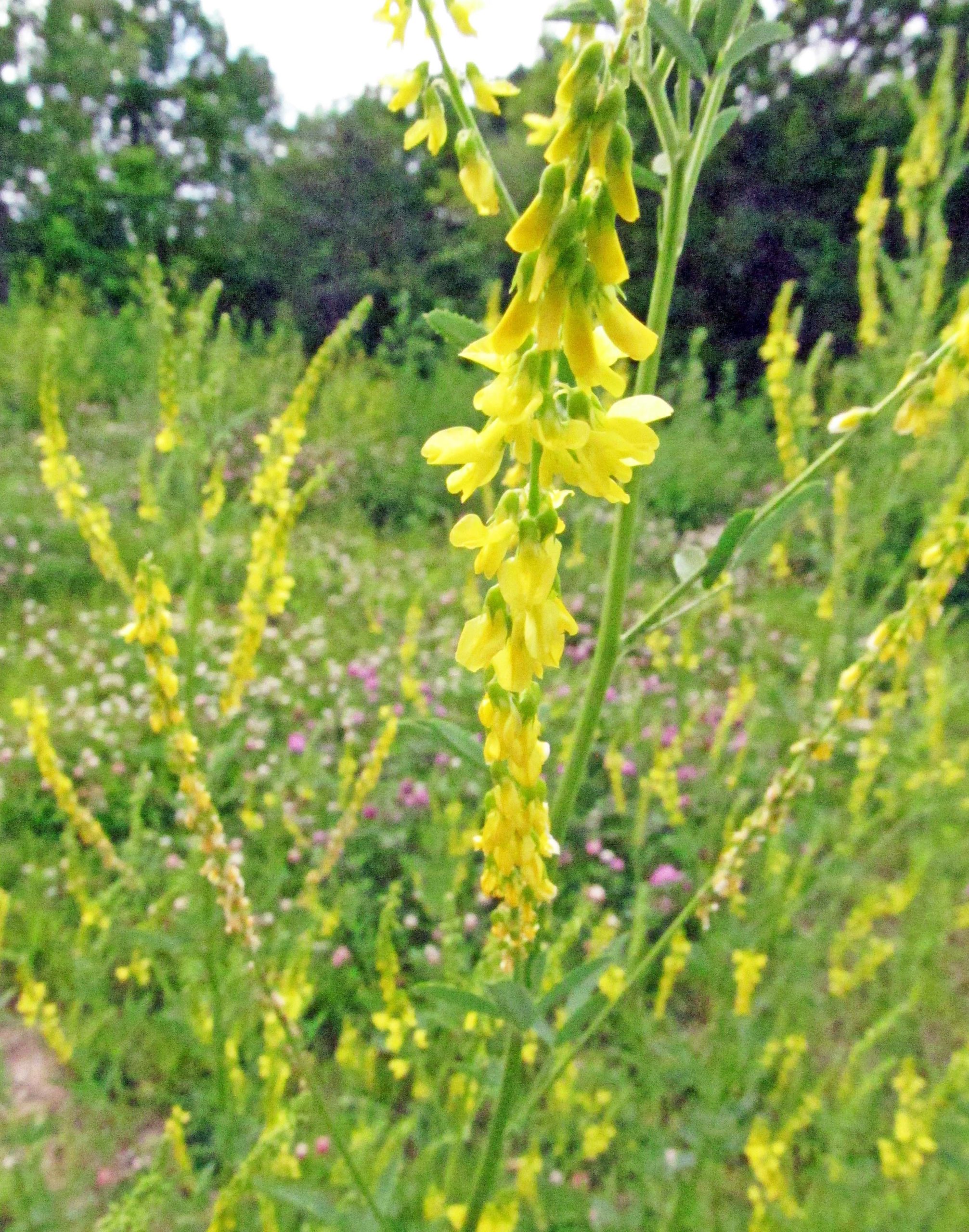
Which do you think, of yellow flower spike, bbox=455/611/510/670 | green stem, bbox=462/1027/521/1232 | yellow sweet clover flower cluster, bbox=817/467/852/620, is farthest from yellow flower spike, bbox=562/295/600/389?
yellow sweet clover flower cluster, bbox=817/467/852/620

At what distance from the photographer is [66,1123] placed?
1.86 meters

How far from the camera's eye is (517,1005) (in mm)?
774

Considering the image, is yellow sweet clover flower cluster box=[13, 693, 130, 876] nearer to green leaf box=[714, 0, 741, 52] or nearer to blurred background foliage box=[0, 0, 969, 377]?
green leaf box=[714, 0, 741, 52]

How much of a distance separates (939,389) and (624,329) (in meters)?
0.43

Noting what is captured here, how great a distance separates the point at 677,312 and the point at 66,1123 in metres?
8.11

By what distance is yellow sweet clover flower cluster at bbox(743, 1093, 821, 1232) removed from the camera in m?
1.58

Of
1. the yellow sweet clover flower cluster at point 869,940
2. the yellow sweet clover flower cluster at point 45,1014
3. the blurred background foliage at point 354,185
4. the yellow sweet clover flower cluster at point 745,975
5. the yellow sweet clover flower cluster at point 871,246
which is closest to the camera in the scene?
the yellow sweet clover flower cluster at point 45,1014

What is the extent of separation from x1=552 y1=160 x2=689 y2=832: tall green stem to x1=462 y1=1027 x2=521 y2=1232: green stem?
0.82 ft

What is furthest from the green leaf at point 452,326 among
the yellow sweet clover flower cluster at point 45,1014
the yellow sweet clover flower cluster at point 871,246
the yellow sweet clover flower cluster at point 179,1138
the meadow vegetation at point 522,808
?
the yellow sweet clover flower cluster at point 871,246

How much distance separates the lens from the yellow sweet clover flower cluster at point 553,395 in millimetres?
401

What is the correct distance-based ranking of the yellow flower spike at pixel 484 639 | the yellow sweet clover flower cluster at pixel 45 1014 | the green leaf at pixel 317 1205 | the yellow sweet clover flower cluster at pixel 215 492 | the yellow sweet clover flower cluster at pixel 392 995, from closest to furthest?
the yellow flower spike at pixel 484 639, the green leaf at pixel 317 1205, the yellow sweet clover flower cluster at pixel 392 995, the yellow sweet clover flower cluster at pixel 215 492, the yellow sweet clover flower cluster at pixel 45 1014

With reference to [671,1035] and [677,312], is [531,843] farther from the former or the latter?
[677,312]

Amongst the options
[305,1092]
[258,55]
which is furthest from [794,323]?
[258,55]

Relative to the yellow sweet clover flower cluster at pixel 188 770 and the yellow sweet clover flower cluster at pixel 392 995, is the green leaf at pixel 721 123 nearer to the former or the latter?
the yellow sweet clover flower cluster at pixel 188 770
